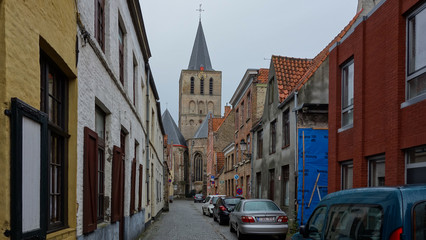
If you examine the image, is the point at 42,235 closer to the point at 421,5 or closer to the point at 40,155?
the point at 40,155

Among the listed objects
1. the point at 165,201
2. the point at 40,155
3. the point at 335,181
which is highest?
the point at 40,155

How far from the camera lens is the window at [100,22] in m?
7.89

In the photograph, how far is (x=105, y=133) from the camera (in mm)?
8859

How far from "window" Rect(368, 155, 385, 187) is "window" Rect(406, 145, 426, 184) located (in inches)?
41.6

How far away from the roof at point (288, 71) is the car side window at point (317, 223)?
1202 centimetres

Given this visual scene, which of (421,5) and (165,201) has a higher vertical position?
(421,5)

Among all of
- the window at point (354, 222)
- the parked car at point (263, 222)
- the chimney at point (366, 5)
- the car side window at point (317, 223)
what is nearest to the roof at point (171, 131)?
the chimney at point (366, 5)

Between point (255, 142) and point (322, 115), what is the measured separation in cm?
908

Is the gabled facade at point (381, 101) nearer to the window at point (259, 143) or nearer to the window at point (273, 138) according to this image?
the window at point (273, 138)

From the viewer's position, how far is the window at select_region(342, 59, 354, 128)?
Result: 10.9 meters

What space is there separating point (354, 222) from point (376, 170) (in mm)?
5105

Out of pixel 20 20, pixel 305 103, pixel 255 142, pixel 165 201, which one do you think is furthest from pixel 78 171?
pixel 165 201

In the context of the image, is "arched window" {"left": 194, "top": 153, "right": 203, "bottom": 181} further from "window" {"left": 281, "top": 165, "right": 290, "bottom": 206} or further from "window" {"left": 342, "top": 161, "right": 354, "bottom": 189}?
"window" {"left": 342, "top": 161, "right": 354, "bottom": 189}

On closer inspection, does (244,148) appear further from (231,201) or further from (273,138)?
(231,201)
